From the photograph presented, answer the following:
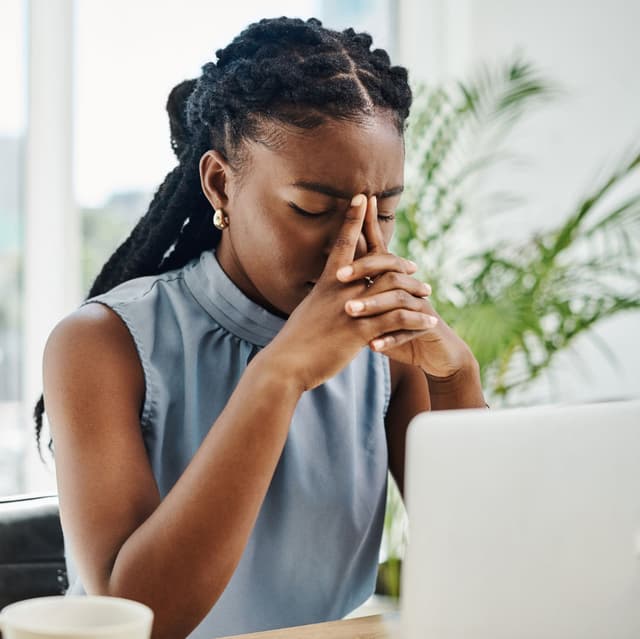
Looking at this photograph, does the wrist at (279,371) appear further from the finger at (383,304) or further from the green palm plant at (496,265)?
the green palm plant at (496,265)

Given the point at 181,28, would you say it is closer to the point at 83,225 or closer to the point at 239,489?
the point at 83,225

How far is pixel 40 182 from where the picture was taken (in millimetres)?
2621

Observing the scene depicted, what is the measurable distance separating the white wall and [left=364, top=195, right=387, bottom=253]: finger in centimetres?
188

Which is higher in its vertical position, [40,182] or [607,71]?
[607,71]

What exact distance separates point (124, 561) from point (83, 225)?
6.15 ft

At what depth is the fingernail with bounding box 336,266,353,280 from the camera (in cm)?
113

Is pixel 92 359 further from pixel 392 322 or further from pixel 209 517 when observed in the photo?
pixel 392 322

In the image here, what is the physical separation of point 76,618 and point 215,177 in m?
0.72

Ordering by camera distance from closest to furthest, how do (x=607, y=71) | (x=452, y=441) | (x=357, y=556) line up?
(x=452, y=441) → (x=357, y=556) → (x=607, y=71)

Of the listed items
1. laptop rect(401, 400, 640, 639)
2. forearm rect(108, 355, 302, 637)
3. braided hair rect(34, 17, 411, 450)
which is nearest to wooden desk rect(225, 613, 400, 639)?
forearm rect(108, 355, 302, 637)

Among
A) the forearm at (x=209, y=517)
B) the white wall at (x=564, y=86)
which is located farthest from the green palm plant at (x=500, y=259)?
the forearm at (x=209, y=517)

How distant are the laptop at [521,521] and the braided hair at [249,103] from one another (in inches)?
21.5

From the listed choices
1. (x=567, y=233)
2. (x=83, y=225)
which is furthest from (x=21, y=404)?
(x=567, y=233)

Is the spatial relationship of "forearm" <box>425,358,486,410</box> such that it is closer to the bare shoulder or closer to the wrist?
the wrist
